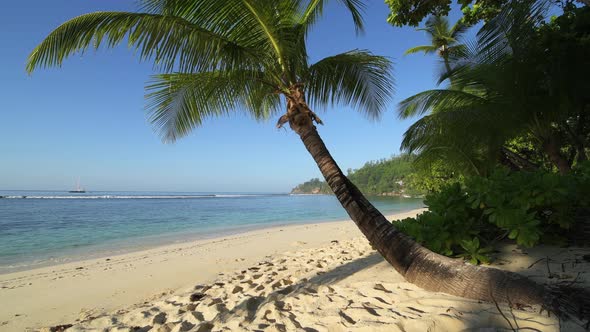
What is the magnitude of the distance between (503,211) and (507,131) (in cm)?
473

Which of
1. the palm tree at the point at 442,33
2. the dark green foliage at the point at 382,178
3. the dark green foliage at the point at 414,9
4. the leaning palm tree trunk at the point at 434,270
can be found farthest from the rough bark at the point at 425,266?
the dark green foliage at the point at 382,178

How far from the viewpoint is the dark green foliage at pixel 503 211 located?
274 cm

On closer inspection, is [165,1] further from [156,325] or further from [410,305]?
[410,305]

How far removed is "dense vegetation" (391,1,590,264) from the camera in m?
2.90

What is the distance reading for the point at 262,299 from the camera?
3.44 meters

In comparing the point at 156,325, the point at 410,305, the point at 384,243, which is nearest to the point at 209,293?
the point at 156,325

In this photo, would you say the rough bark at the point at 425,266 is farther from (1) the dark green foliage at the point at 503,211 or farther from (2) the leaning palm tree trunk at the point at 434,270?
(1) the dark green foliage at the point at 503,211

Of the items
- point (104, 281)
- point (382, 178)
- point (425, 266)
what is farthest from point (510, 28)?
point (382, 178)

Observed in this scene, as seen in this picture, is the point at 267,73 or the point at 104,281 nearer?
the point at 267,73

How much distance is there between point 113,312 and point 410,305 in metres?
3.52

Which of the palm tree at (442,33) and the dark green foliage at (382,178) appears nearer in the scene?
the palm tree at (442,33)

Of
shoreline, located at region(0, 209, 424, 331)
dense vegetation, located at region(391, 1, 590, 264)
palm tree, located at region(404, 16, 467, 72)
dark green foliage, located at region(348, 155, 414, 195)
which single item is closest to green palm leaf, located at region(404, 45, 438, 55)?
palm tree, located at region(404, 16, 467, 72)

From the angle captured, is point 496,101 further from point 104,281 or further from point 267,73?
point 104,281

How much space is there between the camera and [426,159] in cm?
877
